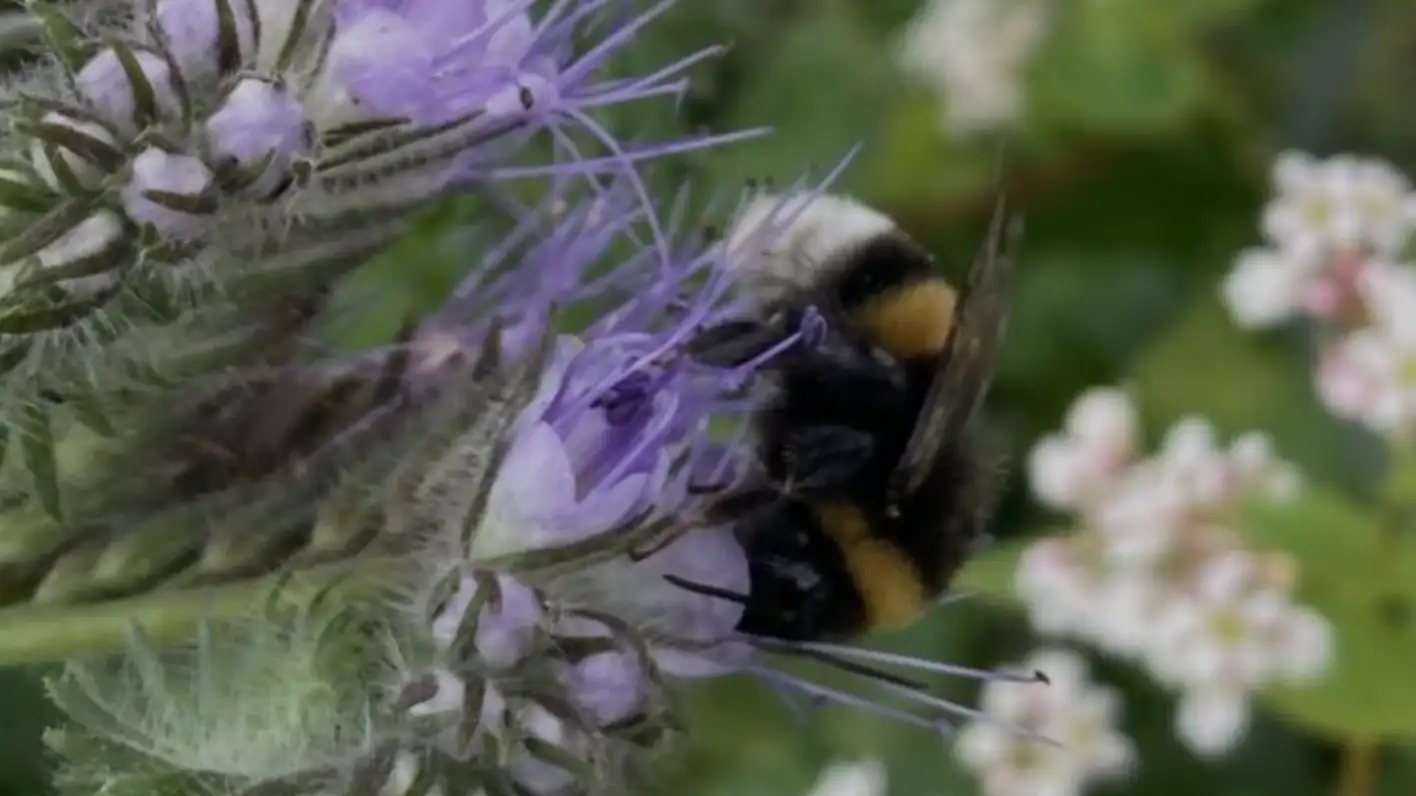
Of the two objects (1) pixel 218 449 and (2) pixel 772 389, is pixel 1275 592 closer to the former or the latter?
(2) pixel 772 389

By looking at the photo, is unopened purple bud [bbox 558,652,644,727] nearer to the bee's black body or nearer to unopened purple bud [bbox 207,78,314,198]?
the bee's black body

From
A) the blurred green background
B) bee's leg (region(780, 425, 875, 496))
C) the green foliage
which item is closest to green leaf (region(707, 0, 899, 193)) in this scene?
the blurred green background

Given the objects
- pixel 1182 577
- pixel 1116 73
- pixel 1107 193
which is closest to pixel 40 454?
pixel 1182 577

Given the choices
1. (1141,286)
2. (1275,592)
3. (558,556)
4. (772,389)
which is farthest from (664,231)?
(1141,286)

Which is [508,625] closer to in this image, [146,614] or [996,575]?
[146,614]

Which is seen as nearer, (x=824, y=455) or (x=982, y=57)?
(x=824, y=455)

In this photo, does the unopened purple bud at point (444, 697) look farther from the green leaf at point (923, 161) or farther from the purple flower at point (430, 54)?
the green leaf at point (923, 161)
